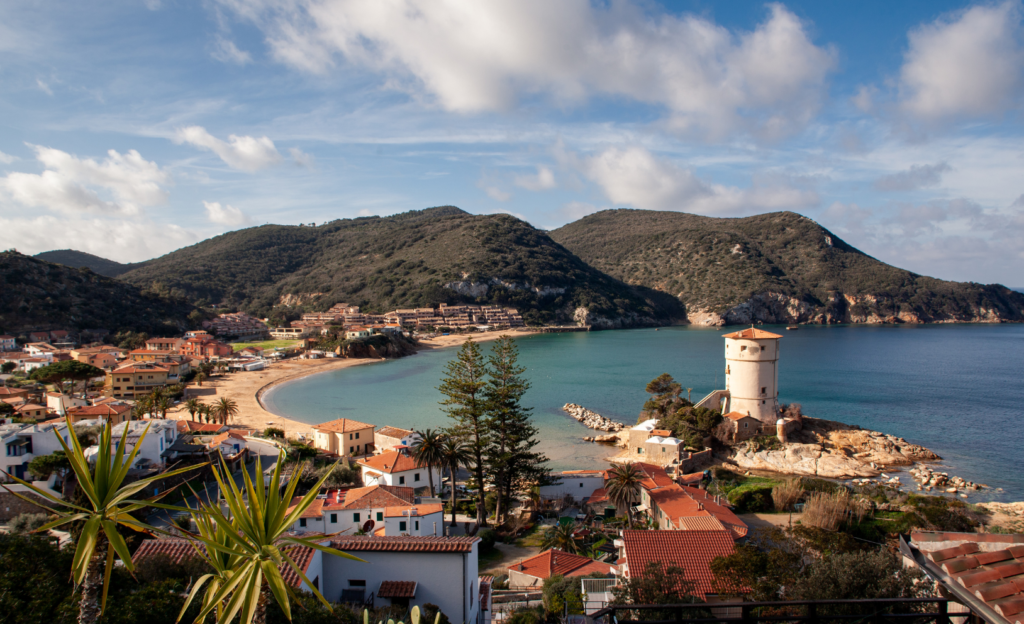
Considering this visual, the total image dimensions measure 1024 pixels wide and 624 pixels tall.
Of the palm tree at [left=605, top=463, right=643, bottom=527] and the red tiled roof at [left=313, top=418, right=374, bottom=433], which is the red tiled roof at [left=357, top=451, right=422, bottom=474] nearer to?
the red tiled roof at [left=313, top=418, right=374, bottom=433]

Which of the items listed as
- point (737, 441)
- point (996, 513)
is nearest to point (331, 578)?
point (996, 513)

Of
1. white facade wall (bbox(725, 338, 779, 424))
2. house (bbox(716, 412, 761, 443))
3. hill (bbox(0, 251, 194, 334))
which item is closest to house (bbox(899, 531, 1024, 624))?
house (bbox(716, 412, 761, 443))

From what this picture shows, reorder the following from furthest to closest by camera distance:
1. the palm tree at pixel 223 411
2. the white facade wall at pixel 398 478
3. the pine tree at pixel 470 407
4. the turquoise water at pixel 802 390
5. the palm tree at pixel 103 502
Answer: the palm tree at pixel 223 411, the turquoise water at pixel 802 390, the pine tree at pixel 470 407, the white facade wall at pixel 398 478, the palm tree at pixel 103 502

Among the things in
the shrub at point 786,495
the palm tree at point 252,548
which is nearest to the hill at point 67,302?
the shrub at point 786,495

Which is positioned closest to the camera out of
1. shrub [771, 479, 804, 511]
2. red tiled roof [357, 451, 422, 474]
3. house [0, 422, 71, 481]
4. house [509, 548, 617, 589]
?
house [509, 548, 617, 589]

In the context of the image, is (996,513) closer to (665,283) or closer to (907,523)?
(907,523)

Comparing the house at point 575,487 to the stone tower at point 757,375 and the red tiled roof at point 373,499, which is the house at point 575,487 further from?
the stone tower at point 757,375

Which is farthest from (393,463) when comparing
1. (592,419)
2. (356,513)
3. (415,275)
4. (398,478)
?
(415,275)
